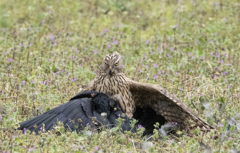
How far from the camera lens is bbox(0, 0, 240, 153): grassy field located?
468 centimetres

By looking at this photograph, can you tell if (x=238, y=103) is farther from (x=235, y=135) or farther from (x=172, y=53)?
(x=172, y=53)

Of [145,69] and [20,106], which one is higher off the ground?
[145,69]

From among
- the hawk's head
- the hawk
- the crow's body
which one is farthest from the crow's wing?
the hawk's head

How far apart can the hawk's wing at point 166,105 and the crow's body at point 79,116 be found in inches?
20.8

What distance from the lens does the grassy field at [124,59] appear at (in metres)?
4.68

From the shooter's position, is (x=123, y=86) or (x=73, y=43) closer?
(x=123, y=86)

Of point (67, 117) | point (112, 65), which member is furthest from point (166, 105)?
point (67, 117)

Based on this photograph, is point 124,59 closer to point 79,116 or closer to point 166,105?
point 166,105

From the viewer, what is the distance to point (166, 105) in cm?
566

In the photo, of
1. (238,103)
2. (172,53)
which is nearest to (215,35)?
(172,53)

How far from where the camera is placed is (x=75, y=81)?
696 centimetres

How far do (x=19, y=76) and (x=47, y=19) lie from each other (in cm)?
322

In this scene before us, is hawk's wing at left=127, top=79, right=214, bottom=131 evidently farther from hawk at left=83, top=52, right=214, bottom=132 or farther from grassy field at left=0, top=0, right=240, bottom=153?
grassy field at left=0, top=0, right=240, bottom=153

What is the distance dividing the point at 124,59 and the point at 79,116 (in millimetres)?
2920
